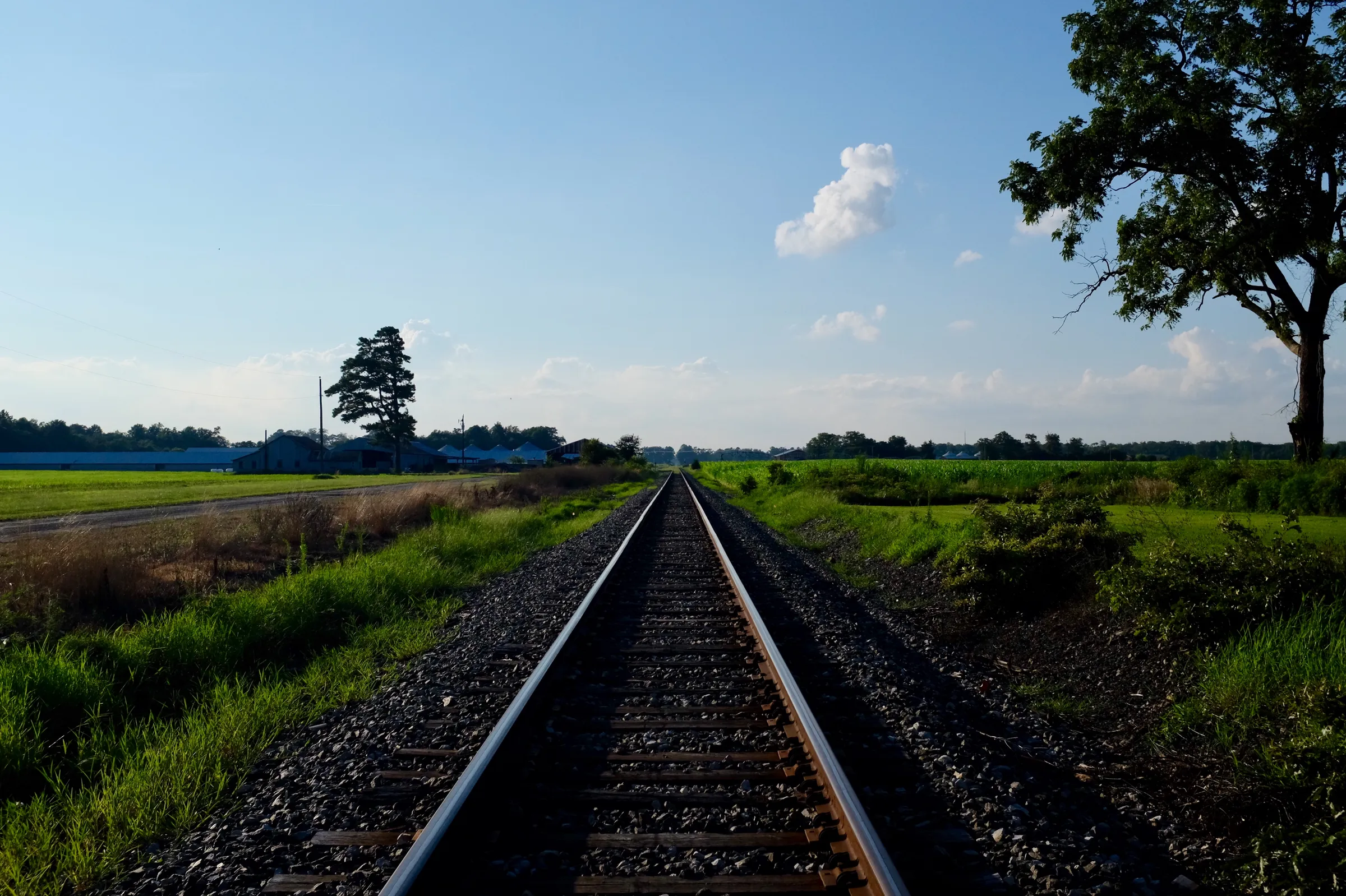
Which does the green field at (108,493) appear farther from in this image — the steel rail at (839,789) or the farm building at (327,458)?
the farm building at (327,458)

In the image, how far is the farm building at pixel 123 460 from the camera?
9075 cm

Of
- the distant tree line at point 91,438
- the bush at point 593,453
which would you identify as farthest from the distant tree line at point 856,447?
the distant tree line at point 91,438

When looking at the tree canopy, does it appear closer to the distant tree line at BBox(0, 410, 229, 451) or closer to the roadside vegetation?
the distant tree line at BBox(0, 410, 229, 451)

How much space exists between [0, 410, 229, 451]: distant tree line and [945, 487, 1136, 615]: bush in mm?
127289

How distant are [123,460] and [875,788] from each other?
117 m

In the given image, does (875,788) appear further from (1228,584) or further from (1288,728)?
(1228,584)

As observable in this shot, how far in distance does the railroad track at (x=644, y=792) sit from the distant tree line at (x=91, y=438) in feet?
417

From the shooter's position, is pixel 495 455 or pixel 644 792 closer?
pixel 644 792

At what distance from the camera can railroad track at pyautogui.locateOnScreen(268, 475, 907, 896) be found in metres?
3.15

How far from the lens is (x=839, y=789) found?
12.0 ft

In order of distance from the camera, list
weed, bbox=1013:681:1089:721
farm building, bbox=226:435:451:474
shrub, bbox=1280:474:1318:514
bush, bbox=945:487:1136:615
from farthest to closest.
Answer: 1. farm building, bbox=226:435:451:474
2. shrub, bbox=1280:474:1318:514
3. bush, bbox=945:487:1136:615
4. weed, bbox=1013:681:1089:721

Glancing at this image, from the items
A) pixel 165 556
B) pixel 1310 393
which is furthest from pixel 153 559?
pixel 1310 393

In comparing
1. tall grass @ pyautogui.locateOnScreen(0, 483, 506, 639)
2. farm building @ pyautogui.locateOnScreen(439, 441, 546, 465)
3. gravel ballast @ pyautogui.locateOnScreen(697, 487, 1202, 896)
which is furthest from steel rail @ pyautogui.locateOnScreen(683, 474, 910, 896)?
farm building @ pyautogui.locateOnScreen(439, 441, 546, 465)

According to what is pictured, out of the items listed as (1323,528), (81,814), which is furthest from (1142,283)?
(81,814)
